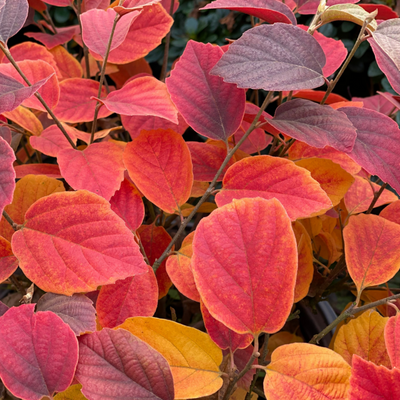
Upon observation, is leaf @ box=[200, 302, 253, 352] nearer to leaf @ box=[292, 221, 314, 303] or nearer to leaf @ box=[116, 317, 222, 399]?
leaf @ box=[116, 317, 222, 399]

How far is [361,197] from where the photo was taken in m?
0.50

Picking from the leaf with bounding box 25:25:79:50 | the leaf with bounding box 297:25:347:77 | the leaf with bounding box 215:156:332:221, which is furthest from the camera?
the leaf with bounding box 25:25:79:50

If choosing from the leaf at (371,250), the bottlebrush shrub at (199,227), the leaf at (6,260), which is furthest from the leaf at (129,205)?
the leaf at (371,250)

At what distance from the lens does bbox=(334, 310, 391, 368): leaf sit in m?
0.35

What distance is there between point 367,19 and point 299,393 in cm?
29

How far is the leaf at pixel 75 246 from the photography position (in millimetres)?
296

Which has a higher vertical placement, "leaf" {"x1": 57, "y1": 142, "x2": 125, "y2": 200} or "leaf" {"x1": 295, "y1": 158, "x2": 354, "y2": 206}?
"leaf" {"x1": 295, "y1": 158, "x2": 354, "y2": 206}

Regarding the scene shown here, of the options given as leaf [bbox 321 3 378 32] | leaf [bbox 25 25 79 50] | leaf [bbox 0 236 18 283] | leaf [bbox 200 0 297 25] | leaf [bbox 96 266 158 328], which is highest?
leaf [bbox 321 3 378 32]

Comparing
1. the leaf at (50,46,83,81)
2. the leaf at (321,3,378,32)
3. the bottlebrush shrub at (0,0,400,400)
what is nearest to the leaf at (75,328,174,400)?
the bottlebrush shrub at (0,0,400,400)

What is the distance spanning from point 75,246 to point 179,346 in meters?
0.11

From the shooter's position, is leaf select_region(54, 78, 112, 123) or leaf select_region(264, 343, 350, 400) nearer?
leaf select_region(264, 343, 350, 400)

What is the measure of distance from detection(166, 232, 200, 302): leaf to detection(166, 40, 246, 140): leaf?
0.39 feet

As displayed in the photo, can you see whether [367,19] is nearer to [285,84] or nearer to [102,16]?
[285,84]

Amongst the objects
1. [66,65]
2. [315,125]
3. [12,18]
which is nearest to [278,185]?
[315,125]
